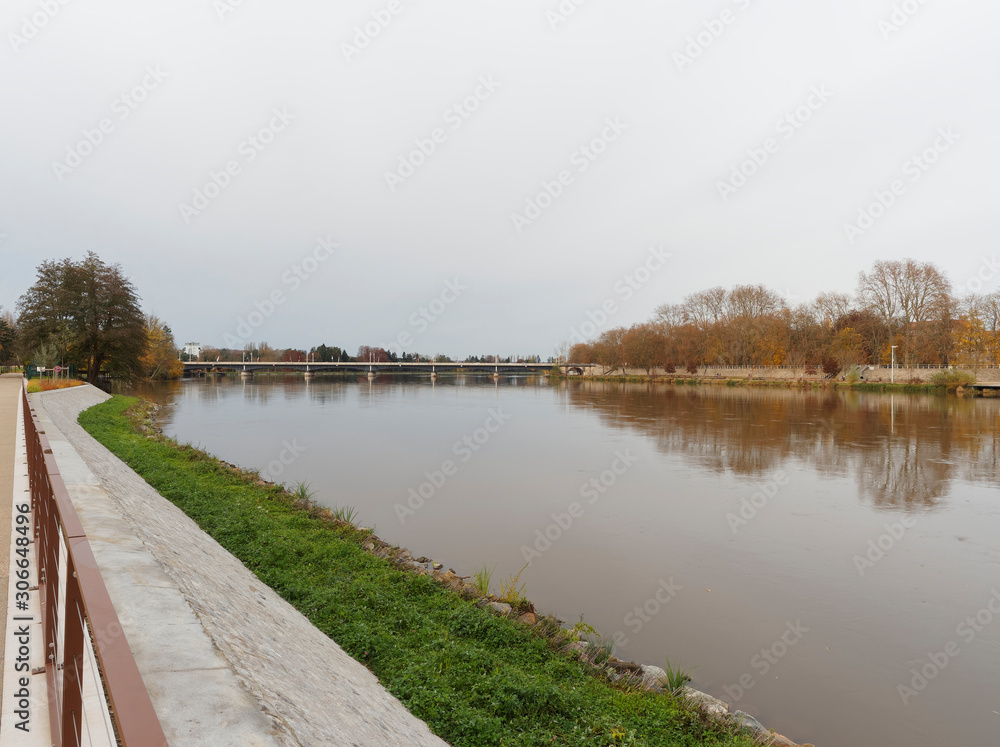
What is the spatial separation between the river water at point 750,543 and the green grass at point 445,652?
1384 millimetres

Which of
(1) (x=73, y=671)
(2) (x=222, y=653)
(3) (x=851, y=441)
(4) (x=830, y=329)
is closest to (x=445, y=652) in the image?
(2) (x=222, y=653)

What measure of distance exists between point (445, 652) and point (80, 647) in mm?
4456

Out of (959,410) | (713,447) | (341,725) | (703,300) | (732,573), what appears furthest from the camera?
(703,300)

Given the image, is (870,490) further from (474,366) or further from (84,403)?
(474,366)

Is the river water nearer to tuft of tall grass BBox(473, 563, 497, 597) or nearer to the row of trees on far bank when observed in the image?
tuft of tall grass BBox(473, 563, 497, 597)

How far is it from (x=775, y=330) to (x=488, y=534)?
78.0 metres

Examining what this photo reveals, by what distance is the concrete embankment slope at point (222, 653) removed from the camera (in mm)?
2838

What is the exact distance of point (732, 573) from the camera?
9.46 m

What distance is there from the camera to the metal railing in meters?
1.24

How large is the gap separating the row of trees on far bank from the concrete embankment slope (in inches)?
3024

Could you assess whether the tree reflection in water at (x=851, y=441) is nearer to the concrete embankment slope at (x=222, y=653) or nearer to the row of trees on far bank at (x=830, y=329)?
the concrete embankment slope at (x=222, y=653)

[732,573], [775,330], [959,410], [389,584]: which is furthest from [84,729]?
[775,330]

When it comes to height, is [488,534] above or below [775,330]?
below

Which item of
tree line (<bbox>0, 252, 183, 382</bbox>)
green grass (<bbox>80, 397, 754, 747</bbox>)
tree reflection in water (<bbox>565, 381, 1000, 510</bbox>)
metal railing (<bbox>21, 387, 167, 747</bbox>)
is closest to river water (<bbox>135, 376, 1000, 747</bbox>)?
tree reflection in water (<bbox>565, 381, 1000, 510</bbox>)
